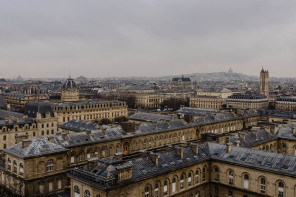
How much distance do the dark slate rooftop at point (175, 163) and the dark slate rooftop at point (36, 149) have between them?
31.8ft

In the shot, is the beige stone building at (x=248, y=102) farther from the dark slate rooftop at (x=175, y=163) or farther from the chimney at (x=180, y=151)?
the chimney at (x=180, y=151)

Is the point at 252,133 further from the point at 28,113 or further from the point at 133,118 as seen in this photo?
the point at 28,113

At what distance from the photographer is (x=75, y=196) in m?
36.7

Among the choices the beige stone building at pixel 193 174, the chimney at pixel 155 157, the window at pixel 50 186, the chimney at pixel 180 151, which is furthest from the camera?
the window at pixel 50 186

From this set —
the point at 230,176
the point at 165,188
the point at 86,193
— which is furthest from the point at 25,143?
the point at 230,176

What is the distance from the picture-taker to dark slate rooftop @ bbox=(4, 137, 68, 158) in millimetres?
43812

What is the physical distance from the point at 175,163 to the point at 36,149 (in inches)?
777

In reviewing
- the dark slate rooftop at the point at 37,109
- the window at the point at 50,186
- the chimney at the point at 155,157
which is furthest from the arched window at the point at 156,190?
the dark slate rooftop at the point at 37,109

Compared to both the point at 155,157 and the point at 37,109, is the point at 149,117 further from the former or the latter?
the point at 155,157

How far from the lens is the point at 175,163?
40.8 m

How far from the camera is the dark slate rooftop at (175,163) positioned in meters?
33.8

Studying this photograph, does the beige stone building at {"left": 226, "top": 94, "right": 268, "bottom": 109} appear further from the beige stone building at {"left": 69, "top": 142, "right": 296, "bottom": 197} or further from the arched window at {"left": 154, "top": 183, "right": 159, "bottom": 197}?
the arched window at {"left": 154, "top": 183, "right": 159, "bottom": 197}

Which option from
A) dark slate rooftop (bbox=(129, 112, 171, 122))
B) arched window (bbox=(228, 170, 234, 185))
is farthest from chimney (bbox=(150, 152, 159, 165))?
dark slate rooftop (bbox=(129, 112, 171, 122))

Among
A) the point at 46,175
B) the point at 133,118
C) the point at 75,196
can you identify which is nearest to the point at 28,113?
the point at 133,118
